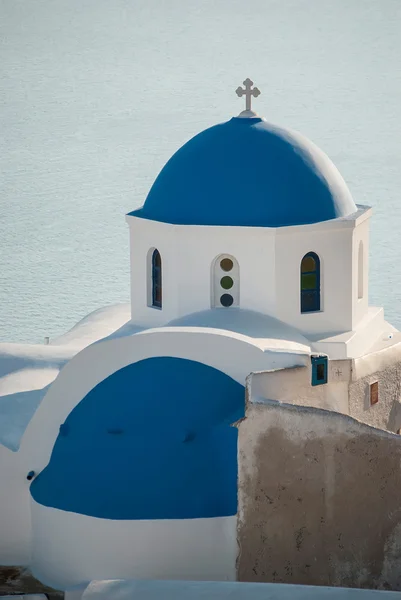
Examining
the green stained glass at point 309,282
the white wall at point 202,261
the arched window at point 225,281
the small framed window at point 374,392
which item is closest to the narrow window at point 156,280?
the white wall at point 202,261

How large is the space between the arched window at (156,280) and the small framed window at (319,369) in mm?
2855

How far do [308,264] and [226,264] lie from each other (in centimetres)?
93

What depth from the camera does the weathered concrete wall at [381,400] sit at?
1820 cm

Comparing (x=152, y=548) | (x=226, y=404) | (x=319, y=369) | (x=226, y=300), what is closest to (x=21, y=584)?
(x=152, y=548)

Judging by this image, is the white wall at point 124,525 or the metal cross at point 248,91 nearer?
the white wall at point 124,525

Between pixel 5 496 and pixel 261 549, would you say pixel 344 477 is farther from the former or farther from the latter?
pixel 5 496

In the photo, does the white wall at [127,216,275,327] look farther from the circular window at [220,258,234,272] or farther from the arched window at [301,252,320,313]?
the arched window at [301,252,320,313]

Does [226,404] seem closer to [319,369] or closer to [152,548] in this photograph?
[319,369]

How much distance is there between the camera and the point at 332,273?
19406 millimetres

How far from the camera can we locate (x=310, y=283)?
1938cm

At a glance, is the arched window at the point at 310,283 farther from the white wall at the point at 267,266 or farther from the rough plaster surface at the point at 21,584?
the rough plaster surface at the point at 21,584

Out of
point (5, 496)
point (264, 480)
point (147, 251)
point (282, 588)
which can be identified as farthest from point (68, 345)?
point (282, 588)

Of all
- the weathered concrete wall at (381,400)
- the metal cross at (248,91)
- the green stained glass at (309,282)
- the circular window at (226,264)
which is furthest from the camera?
the metal cross at (248,91)

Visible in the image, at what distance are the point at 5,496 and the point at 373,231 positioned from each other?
20992mm
